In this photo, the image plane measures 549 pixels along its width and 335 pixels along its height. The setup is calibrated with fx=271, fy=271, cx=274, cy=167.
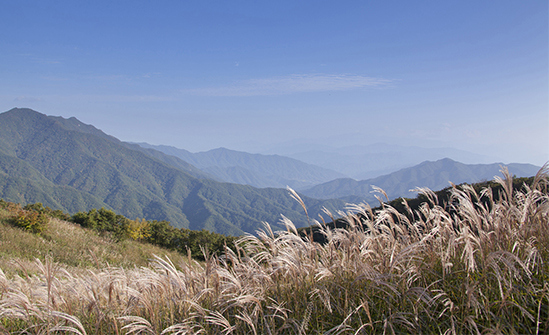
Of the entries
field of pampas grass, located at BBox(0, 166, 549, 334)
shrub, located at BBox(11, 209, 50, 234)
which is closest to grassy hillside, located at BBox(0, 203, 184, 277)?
shrub, located at BBox(11, 209, 50, 234)

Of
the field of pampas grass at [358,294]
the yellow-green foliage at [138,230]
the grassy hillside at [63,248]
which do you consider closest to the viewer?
the field of pampas grass at [358,294]

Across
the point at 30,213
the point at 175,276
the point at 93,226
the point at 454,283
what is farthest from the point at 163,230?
the point at 454,283

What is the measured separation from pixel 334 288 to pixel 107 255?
13.8m

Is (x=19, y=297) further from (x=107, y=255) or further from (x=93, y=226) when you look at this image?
(x=93, y=226)

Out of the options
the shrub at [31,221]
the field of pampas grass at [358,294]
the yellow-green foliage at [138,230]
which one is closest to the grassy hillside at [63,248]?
the shrub at [31,221]

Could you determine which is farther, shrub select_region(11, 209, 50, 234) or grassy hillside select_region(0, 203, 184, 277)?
shrub select_region(11, 209, 50, 234)

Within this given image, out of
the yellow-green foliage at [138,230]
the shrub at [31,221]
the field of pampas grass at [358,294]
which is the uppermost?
the field of pampas grass at [358,294]

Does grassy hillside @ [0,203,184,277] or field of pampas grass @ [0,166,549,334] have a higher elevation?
field of pampas grass @ [0,166,549,334]

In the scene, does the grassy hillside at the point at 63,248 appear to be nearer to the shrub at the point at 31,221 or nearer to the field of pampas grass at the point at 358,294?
the shrub at the point at 31,221

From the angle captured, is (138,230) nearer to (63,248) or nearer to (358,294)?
(63,248)

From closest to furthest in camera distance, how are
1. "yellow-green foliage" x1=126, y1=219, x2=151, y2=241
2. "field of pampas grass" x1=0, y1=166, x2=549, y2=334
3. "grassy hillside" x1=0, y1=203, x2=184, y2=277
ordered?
"field of pampas grass" x1=0, y1=166, x2=549, y2=334 < "grassy hillside" x1=0, y1=203, x2=184, y2=277 < "yellow-green foliage" x1=126, y1=219, x2=151, y2=241

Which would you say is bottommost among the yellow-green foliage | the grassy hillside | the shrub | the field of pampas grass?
the yellow-green foliage

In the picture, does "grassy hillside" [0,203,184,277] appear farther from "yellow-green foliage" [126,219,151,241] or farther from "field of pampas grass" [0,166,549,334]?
"field of pampas grass" [0,166,549,334]

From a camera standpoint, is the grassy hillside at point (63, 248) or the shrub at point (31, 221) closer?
the grassy hillside at point (63, 248)
